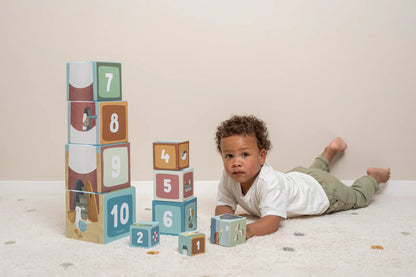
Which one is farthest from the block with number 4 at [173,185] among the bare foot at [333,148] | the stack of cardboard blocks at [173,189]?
the bare foot at [333,148]

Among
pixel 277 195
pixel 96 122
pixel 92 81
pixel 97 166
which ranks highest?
pixel 92 81

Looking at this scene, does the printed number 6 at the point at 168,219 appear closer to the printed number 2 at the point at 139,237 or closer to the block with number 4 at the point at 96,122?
the printed number 2 at the point at 139,237

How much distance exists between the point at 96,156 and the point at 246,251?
49cm

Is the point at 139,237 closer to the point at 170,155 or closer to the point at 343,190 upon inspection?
the point at 170,155

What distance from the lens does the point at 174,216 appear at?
1448 millimetres

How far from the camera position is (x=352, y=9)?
202 cm

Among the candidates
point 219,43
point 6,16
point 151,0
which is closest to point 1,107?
point 6,16

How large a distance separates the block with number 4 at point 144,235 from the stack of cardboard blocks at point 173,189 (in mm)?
110

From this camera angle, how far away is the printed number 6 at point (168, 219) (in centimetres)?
145

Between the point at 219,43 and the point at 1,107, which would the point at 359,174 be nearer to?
the point at 219,43

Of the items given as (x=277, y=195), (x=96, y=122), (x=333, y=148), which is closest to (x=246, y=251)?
(x=277, y=195)

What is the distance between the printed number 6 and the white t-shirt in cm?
26

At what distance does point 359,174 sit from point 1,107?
158cm

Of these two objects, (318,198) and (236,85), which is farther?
(236,85)
